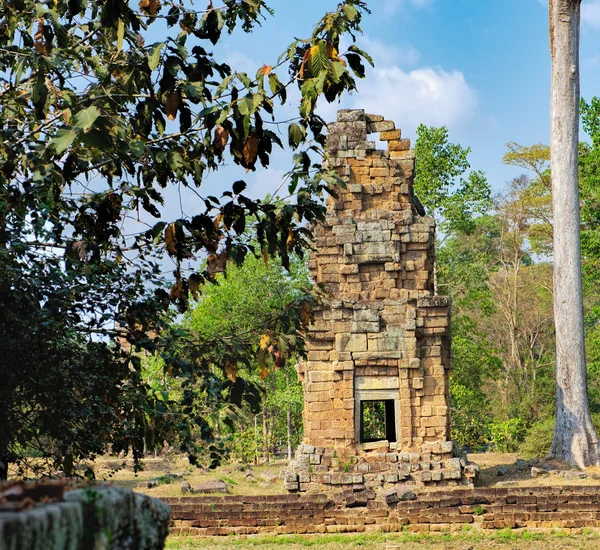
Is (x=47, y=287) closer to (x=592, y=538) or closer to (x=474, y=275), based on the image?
(x=592, y=538)

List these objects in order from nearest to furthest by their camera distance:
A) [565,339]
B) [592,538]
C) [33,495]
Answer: [33,495] < [592,538] < [565,339]

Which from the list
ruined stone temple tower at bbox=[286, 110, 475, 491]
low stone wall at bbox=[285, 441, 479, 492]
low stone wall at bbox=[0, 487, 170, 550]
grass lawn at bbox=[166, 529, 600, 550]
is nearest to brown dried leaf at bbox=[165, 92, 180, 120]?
low stone wall at bbox=[0, 487, 170, 550]

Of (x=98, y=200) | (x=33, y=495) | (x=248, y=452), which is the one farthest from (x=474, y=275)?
(x=33, y=495)

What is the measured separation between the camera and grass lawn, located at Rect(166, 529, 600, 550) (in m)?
11.1

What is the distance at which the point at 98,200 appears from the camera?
6520 millimetres

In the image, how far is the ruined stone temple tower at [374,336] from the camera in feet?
47.6

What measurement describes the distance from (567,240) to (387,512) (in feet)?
27.2

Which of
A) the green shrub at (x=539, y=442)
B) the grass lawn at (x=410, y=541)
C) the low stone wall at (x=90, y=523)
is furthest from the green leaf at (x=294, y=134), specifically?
the green shrub at (x=539, y=442)

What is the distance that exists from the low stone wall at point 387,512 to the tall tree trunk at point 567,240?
17.7ft

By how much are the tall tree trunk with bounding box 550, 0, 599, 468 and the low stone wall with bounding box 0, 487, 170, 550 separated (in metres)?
16.3

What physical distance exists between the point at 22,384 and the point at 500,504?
26.4 ft

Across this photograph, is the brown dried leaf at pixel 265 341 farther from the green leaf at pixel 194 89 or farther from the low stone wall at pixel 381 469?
the low stone wall at pixel 381 469

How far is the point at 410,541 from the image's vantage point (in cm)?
1169

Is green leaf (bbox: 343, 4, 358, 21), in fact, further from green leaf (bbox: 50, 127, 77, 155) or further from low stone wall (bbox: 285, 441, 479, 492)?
low stone wall (bbox: 285, 441, 479, 492)
